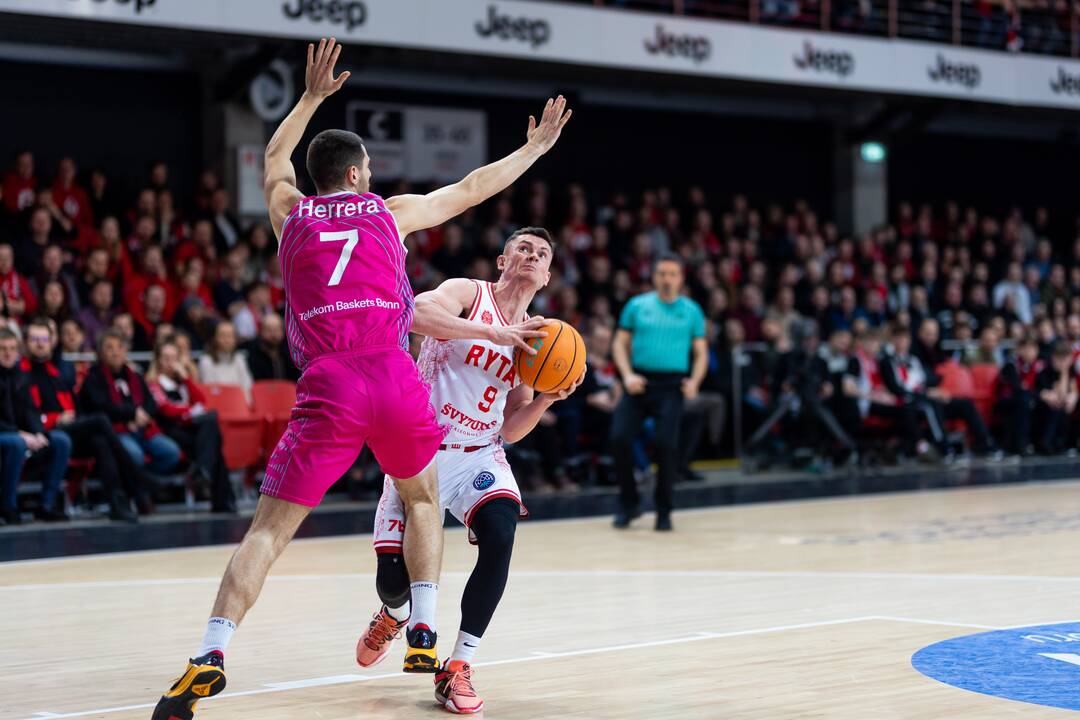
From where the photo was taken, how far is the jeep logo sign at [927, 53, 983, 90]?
846 inches

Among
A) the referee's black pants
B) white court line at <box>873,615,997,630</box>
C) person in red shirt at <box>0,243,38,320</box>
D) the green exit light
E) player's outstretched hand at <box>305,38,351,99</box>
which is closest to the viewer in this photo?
player's outstretched hand at <box>305,38,351,99</box>

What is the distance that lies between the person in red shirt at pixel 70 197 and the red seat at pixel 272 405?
Result: 3.22 metres

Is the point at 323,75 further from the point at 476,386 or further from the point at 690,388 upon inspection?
the point at 690,388

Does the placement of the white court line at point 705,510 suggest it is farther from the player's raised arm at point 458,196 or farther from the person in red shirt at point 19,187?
the person in red shirt at point 19,187

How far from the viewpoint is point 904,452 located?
1691 cm

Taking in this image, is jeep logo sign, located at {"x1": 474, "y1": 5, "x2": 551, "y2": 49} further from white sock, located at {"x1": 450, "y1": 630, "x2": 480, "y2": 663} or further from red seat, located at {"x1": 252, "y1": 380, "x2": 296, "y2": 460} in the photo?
white sock, located at {"x1": 450, "y1": 630, "x2": 480, "y2": 663}

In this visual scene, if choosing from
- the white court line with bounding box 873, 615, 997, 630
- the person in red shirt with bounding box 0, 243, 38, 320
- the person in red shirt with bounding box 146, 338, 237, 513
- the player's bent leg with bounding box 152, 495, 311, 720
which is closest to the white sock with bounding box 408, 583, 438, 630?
the player's bent leg with bounding box 152, 495, 311, 720

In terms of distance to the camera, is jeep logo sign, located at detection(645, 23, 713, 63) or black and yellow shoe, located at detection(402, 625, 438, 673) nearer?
black and yellow shoe, located at detection(402, 625, 438, 673)

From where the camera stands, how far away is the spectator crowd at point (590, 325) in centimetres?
1221

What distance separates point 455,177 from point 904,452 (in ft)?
22.7

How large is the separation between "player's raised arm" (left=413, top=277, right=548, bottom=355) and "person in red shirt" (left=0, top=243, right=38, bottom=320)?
8057 millimetres

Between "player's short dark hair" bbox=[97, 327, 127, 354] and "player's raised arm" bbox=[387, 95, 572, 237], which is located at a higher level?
"player's raised arm" bbox=[387, 95, 572, 237]

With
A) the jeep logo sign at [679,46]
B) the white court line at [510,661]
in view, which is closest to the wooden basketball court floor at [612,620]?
the white court line at [510,661]


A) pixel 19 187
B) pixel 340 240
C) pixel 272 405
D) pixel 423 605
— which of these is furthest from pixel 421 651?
pixel 19 187
